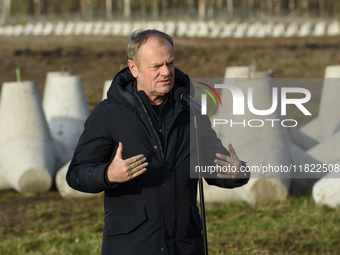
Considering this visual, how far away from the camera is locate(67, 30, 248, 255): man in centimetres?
242

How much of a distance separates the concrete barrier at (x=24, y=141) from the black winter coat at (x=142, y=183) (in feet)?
16.3

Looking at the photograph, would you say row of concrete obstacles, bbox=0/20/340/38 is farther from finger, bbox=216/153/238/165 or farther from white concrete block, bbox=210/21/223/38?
finger, bbox=216/153/238/165

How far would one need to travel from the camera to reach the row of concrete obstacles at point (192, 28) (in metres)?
34.0

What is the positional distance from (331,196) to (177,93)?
4.18 meters

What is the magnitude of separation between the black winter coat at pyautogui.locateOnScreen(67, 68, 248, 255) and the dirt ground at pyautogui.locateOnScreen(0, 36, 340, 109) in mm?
18050

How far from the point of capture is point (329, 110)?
9.08 metres

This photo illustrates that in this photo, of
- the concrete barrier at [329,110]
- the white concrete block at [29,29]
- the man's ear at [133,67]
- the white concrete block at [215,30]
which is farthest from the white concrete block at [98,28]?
the man's ear at [133,67]

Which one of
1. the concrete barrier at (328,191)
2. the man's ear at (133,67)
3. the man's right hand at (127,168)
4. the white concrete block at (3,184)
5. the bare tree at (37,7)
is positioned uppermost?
the bare tree at (37,7)

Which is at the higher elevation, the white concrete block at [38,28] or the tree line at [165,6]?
the tree line at [165,6]

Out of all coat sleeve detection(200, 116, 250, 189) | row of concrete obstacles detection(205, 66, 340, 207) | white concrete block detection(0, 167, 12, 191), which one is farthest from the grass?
coat sleeve detection(200, 116, 250, 189)

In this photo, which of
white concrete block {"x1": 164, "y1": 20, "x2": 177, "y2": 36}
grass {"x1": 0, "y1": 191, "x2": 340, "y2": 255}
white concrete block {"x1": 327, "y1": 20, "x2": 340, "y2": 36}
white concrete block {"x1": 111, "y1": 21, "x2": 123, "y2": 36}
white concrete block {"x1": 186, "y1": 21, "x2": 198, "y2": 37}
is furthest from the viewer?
white concrete block {"x1": 111, "y1": 21, "x2": 123, "y2": 36}

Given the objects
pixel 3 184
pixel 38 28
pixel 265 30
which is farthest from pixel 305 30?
pixel 3 184

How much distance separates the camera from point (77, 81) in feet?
28.0

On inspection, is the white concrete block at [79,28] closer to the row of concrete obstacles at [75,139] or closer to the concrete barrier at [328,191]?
the row of concrete obstacles at [75,139]
